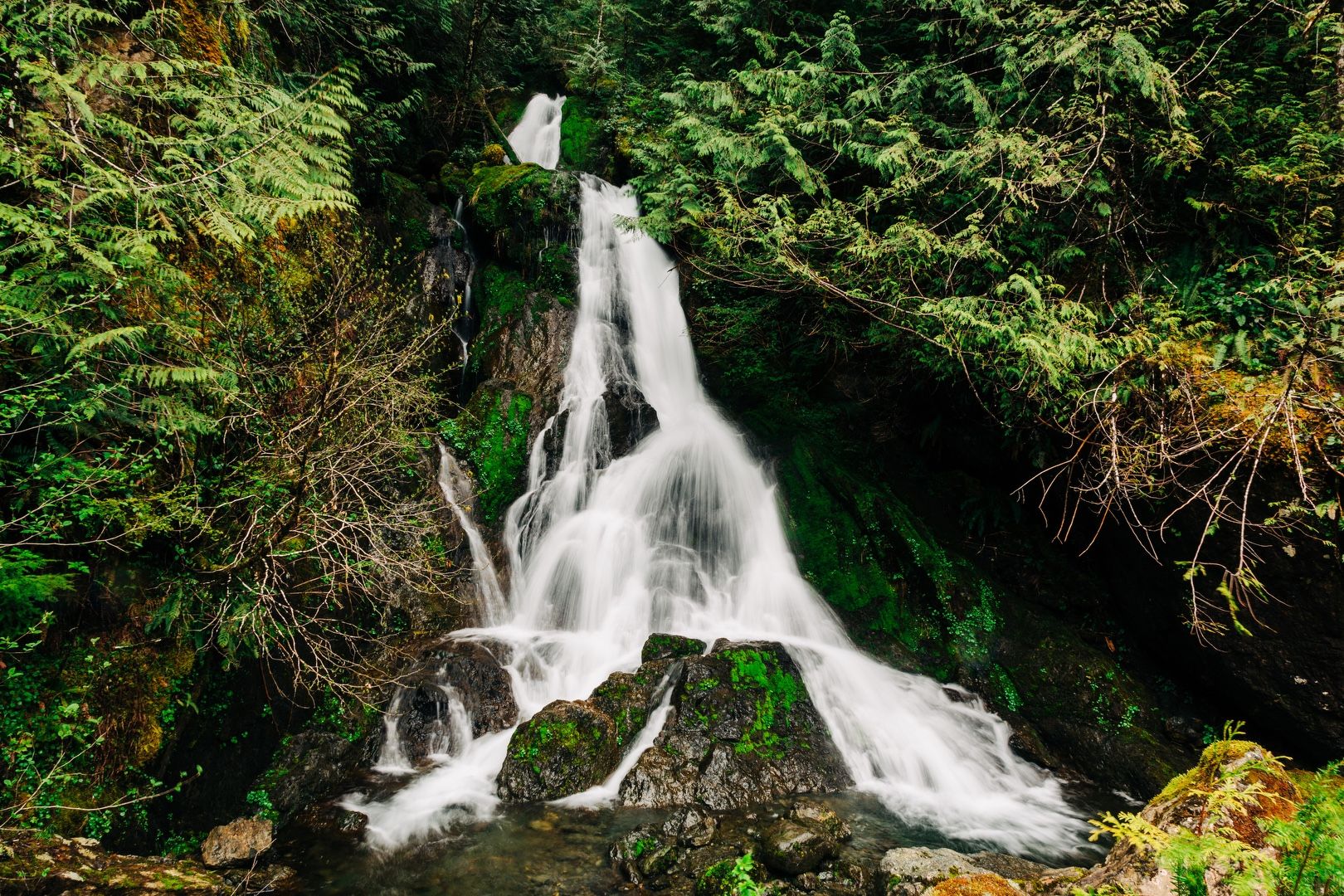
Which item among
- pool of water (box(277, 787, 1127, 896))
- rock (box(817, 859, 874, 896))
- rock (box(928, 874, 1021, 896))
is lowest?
pool of water (box(277, 787, 1127, 896))

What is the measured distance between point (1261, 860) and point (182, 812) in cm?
717

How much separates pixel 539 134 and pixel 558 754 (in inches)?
762

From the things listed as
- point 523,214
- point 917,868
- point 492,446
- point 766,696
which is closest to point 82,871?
point 917,868

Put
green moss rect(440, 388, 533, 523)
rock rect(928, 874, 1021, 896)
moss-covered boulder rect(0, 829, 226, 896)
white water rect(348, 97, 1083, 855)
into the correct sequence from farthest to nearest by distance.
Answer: green moss rect(440, 388, 533, 523), white water rect(348, 97, 1083, 855), moss-covered boulder rect(0, 829, 226, 896), rock rect(928, 874, 1021, 896)

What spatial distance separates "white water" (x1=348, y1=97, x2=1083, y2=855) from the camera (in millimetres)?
6277

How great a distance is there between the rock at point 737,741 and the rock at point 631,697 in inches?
10.9

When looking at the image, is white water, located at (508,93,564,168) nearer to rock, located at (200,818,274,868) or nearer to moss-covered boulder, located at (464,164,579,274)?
moss-covered boulder, located at (464,164,579,274)

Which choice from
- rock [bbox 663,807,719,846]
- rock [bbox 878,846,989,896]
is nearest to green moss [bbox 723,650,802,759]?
rock [bbox 663,807,719,846]

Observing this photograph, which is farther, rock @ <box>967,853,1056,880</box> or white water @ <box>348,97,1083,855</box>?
white water @ <box>348,97,1083,855</box>

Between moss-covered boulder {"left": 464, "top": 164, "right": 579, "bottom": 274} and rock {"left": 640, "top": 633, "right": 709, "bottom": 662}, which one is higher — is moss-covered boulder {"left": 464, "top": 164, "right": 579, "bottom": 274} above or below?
above

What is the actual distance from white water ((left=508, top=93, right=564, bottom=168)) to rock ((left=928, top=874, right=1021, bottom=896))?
19338 millimetres

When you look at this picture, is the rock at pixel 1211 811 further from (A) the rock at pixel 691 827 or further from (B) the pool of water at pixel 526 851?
(A) the rock at pixel 691 827

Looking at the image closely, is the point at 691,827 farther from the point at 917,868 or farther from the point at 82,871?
the point at 82,871

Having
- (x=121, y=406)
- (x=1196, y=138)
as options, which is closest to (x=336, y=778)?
(x=121, y=406)
